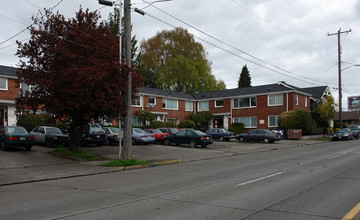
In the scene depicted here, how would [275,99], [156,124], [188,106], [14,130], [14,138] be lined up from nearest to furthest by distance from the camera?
1. [14,138]
2. [14,130]
3. [156,124]
4. [275,99]
5. [188,106]

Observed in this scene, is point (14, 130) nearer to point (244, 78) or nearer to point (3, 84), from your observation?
point (3, 84)

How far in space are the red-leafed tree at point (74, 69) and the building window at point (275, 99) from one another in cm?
2673

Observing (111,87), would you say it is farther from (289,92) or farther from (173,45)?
(173,45)

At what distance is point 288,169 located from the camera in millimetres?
11961

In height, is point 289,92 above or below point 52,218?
above

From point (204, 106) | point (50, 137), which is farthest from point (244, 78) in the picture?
point (50, 137)

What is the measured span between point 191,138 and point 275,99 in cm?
1895

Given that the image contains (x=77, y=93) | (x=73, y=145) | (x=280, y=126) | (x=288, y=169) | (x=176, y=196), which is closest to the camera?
(x=176, y=196)

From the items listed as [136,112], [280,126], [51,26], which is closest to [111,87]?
[51,26]

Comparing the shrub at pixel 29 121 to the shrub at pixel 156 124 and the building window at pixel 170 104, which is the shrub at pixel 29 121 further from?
the building window at pixel 170 104

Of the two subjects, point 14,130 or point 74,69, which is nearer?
point 74,69

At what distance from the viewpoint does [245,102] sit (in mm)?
43094

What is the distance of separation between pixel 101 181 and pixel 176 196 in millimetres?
4105

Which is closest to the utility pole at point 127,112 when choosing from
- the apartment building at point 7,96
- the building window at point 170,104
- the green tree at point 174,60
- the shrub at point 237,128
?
the apartment building at point 7,96
